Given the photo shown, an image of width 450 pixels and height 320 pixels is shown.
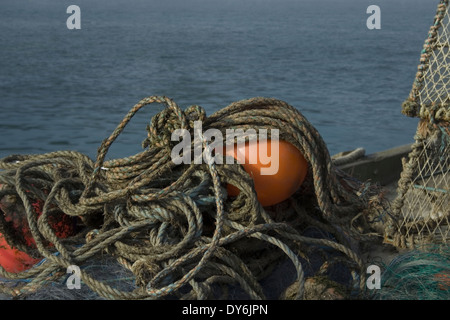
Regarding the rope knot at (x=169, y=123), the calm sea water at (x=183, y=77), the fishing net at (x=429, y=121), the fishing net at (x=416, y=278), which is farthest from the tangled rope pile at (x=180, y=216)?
the calm sea water at (x=183, y=77)

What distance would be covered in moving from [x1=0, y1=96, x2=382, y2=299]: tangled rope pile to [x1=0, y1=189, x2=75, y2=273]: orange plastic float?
3 centimetres

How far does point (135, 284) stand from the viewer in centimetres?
241

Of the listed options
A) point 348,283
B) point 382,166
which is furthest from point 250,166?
point 382,166

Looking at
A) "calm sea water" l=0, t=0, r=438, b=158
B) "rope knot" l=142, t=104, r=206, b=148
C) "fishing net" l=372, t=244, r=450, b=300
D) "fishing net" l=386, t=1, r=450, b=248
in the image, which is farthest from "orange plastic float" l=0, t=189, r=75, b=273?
"calm sea water" l=0, t=0, r=438, b=158

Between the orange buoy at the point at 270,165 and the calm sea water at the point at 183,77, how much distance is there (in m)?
7.72

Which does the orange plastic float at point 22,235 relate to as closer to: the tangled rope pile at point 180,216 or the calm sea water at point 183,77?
the tangled rope pile at point 180,216

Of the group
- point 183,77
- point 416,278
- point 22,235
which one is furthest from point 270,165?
point 183,77

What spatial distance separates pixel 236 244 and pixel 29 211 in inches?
40.3

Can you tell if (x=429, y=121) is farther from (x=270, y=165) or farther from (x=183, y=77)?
(x=183, y=77)

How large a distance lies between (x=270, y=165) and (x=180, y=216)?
1.63ft

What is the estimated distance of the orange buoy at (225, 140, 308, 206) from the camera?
8.64 feet

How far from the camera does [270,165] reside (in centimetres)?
265

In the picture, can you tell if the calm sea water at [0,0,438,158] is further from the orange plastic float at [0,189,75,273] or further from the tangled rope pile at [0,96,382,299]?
the tangled rope pile at [0,96,382,299]
